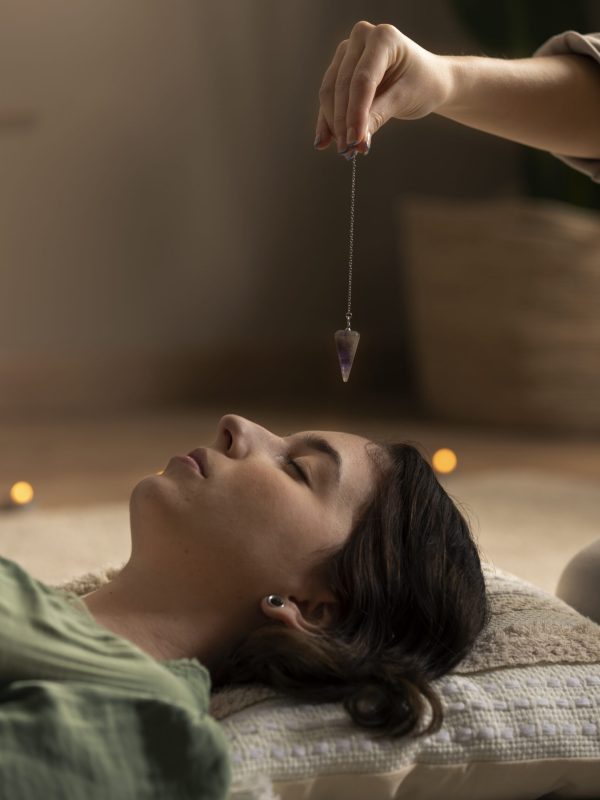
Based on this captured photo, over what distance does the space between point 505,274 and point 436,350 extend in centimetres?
31

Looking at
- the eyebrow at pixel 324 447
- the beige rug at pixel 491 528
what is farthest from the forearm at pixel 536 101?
the beige rug at pixel 491 528

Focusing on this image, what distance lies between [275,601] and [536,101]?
0.81 m

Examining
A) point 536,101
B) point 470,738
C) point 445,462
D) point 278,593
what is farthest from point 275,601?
point 445,462

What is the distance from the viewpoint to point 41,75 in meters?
3.38

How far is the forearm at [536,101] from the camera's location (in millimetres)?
1558

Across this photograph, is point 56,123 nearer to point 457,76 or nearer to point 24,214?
point 24,214

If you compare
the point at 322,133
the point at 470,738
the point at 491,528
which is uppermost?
the point at 322,133

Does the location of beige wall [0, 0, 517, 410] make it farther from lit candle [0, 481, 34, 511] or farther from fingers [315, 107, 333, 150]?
fingers [315, 107, 333, 150]

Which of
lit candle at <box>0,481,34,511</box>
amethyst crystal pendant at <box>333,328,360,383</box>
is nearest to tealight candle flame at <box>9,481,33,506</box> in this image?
lit candle at <box>0,481,34,511</box>

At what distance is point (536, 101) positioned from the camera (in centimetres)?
162

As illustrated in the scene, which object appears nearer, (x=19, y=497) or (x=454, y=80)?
(x=454, y=80)

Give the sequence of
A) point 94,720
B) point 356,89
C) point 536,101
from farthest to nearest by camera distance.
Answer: point 536,101
point 356,89
point 94,720

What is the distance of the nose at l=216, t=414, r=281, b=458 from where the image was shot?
48.9 inches

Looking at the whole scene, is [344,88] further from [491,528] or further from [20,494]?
[20,494]
